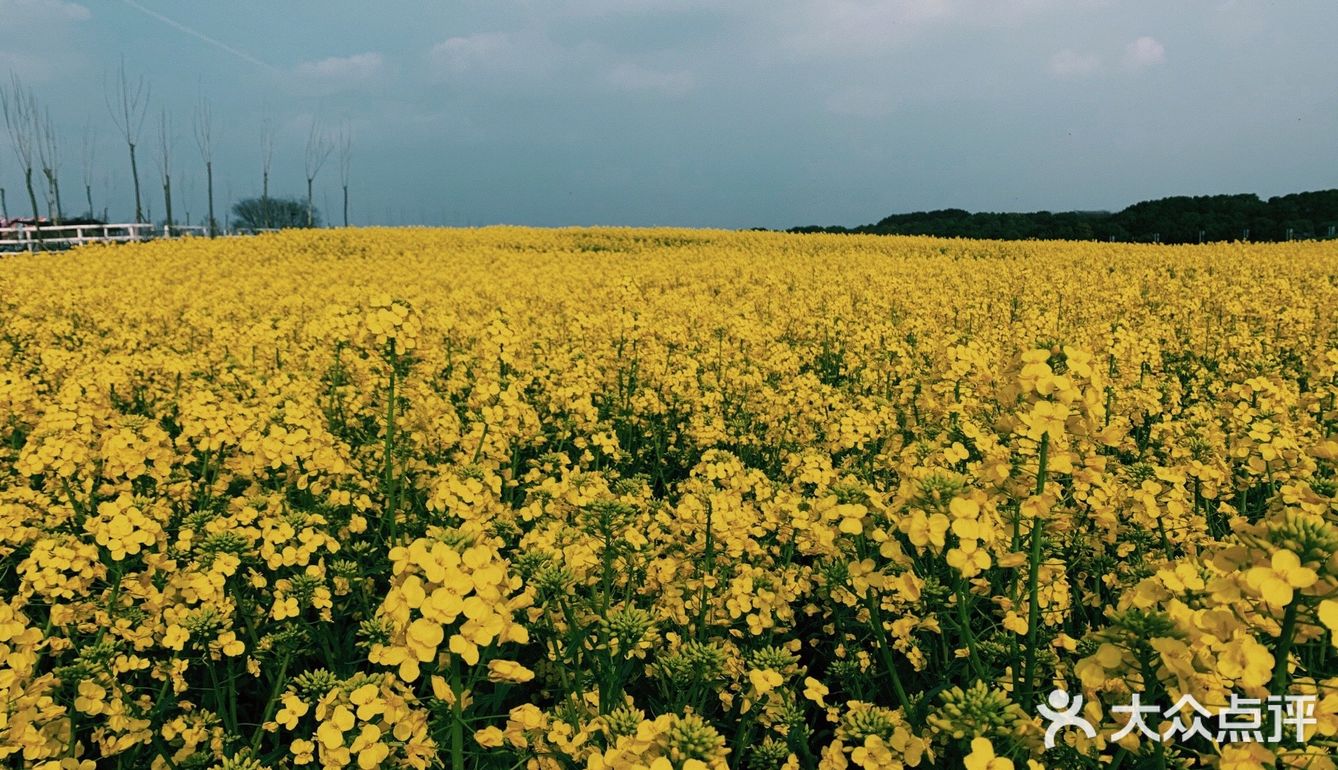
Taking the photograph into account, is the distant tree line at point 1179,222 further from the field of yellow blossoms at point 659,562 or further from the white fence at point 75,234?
the white fence at point 75,234

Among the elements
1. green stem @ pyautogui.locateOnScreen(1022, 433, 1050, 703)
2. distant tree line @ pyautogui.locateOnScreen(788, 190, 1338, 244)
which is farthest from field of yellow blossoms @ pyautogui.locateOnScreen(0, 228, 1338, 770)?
distant tree line @ pyautogui.locateOnScreen(788, 190, 1338, 244)

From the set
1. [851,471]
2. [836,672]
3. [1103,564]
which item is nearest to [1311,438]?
[1103,564]

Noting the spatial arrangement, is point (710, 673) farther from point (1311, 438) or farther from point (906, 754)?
point (1311, 438)

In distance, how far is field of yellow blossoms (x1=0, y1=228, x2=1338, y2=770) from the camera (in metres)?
1.65

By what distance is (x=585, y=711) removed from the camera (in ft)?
7.64

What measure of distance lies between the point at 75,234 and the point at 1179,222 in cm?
6247

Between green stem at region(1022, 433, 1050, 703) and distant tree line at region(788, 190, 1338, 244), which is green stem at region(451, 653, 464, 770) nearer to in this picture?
green stem at region(1022, 433, 1050, 703)

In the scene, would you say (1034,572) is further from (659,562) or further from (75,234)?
(75,234)

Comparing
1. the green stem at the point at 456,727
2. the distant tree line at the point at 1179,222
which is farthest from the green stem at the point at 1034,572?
the distant tree line at the point at 1179,222

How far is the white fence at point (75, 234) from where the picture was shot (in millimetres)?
35062

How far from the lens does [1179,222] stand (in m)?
38.9

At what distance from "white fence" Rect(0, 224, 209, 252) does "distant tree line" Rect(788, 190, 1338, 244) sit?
133 ft

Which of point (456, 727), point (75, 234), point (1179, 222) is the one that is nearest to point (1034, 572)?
point (456, 727)

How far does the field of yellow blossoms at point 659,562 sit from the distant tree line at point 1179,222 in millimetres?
37053
